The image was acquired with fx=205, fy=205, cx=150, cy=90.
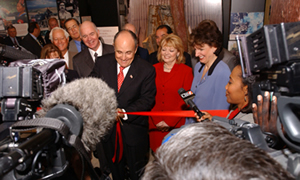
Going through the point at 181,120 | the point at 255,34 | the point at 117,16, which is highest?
the point at 117,16

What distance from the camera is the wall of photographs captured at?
5.04m

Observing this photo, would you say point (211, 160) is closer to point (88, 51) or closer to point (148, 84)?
point (148, 84)

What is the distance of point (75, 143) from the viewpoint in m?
0.78

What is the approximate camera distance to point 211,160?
482 mm

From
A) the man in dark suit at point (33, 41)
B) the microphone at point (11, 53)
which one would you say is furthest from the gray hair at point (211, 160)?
the man in dark suit at point (33, 41)

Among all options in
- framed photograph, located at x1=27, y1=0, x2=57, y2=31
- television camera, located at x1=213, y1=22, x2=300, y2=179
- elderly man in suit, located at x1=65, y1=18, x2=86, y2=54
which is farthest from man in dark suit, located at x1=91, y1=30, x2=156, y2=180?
framed photograph, located at x1=27, y1=0, x2=57, y2=31

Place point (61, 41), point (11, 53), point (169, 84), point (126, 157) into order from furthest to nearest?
1. point (61, 41)
2. point (169, 84)
3. point (126, 157)
4. point (11, 53)

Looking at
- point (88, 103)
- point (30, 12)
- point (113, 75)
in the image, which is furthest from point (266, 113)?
point (30, 12)

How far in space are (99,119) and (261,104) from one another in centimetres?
82

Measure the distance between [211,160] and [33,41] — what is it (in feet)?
17.5

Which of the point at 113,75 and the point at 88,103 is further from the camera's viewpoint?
the point at 113,75

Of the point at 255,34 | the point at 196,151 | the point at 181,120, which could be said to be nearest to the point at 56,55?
the point at 181,120

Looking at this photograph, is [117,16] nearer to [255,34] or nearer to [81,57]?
[81,57]

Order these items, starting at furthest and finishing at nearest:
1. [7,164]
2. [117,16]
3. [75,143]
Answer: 1. [117,16]
2. [75,143]
3. [7,164]
